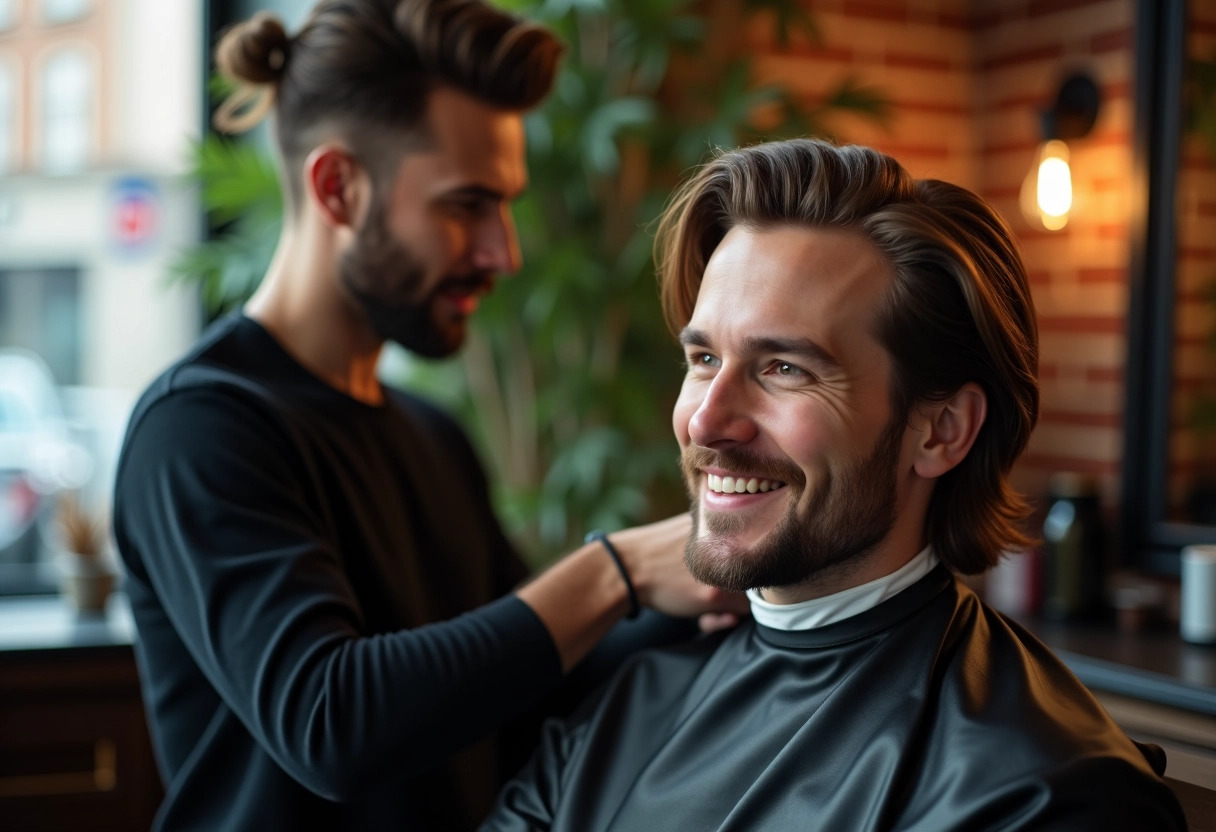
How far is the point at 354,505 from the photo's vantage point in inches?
67.1

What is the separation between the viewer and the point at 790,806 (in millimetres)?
1238

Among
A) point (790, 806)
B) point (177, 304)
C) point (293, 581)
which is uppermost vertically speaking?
point (177, 304)

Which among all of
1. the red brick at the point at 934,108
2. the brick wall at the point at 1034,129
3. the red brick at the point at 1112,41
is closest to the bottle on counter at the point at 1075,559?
the brick wall at the point at 1034,129

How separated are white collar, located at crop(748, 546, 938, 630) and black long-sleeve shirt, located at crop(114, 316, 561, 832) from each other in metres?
0.28

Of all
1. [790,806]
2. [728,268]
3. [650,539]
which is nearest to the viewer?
[790,806]

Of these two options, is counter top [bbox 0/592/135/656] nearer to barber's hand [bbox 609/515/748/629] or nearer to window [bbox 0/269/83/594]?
window [bbox 0/269/83/594]

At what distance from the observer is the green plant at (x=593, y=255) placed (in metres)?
2.94

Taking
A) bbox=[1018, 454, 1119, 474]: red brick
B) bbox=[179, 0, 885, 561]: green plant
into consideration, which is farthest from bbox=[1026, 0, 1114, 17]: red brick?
bbox=[1018, 454, 1119, 474]: red brick

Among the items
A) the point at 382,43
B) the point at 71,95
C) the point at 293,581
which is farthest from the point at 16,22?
the point at 293,581

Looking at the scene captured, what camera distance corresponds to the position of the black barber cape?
1.07 m

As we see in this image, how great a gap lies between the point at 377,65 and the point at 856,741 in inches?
47.5

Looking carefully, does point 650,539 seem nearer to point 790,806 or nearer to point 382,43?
point 790,806

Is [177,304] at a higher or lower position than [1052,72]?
lower

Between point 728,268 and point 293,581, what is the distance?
2.04 ft
